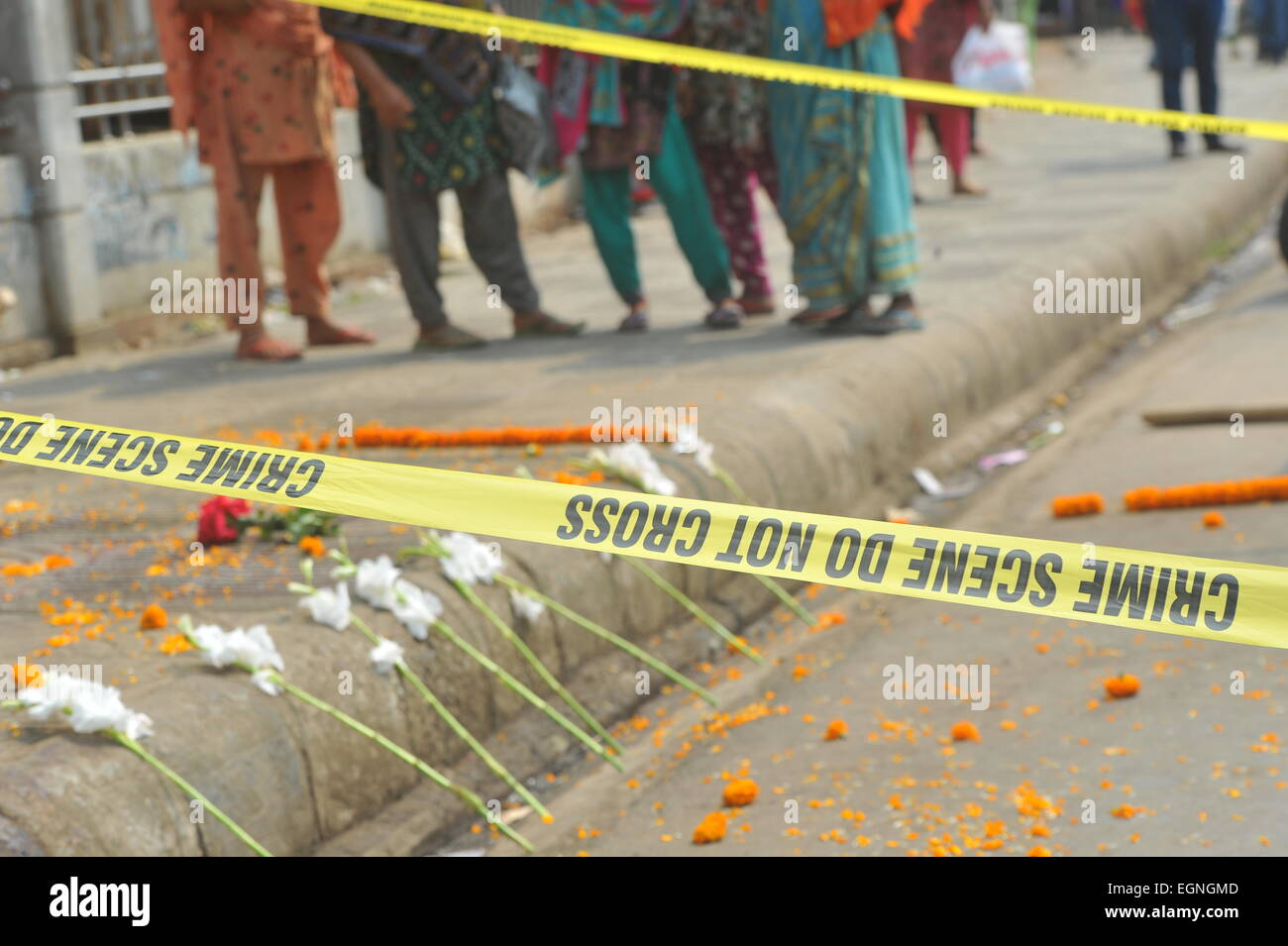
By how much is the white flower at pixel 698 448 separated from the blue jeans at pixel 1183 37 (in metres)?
8.09

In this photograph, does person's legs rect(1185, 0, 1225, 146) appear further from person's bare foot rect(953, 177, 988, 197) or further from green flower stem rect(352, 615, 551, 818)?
green flower stem rect(352, 615, 551, 818)

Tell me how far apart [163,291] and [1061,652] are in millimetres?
5190

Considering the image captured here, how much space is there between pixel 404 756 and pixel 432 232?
384cm

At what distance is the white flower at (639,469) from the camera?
471 cm

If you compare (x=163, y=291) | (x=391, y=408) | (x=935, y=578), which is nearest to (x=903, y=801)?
(x=935, y=578)

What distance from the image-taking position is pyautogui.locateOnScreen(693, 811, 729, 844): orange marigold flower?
3.47 metres

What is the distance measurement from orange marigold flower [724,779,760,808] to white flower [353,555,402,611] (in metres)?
0.81

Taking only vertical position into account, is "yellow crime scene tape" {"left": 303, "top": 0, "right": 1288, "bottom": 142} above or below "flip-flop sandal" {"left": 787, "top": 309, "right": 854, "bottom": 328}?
above

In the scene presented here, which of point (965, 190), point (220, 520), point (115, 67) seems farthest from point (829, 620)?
point (965, 190)

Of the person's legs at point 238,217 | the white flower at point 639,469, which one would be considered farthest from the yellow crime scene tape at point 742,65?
the white flower at point 639,469

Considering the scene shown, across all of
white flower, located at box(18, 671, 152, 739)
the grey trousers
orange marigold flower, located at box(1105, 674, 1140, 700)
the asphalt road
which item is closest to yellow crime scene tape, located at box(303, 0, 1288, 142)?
the grey trousers

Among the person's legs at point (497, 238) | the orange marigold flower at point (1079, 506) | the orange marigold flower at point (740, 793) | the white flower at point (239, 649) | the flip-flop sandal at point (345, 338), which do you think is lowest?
the orange marigold flower at point (1079, 506)

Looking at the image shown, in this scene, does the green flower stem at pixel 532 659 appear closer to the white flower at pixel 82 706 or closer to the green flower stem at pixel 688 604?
the green flower stem at pixel 688 604

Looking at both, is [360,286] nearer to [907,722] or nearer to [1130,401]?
[1130,401]
